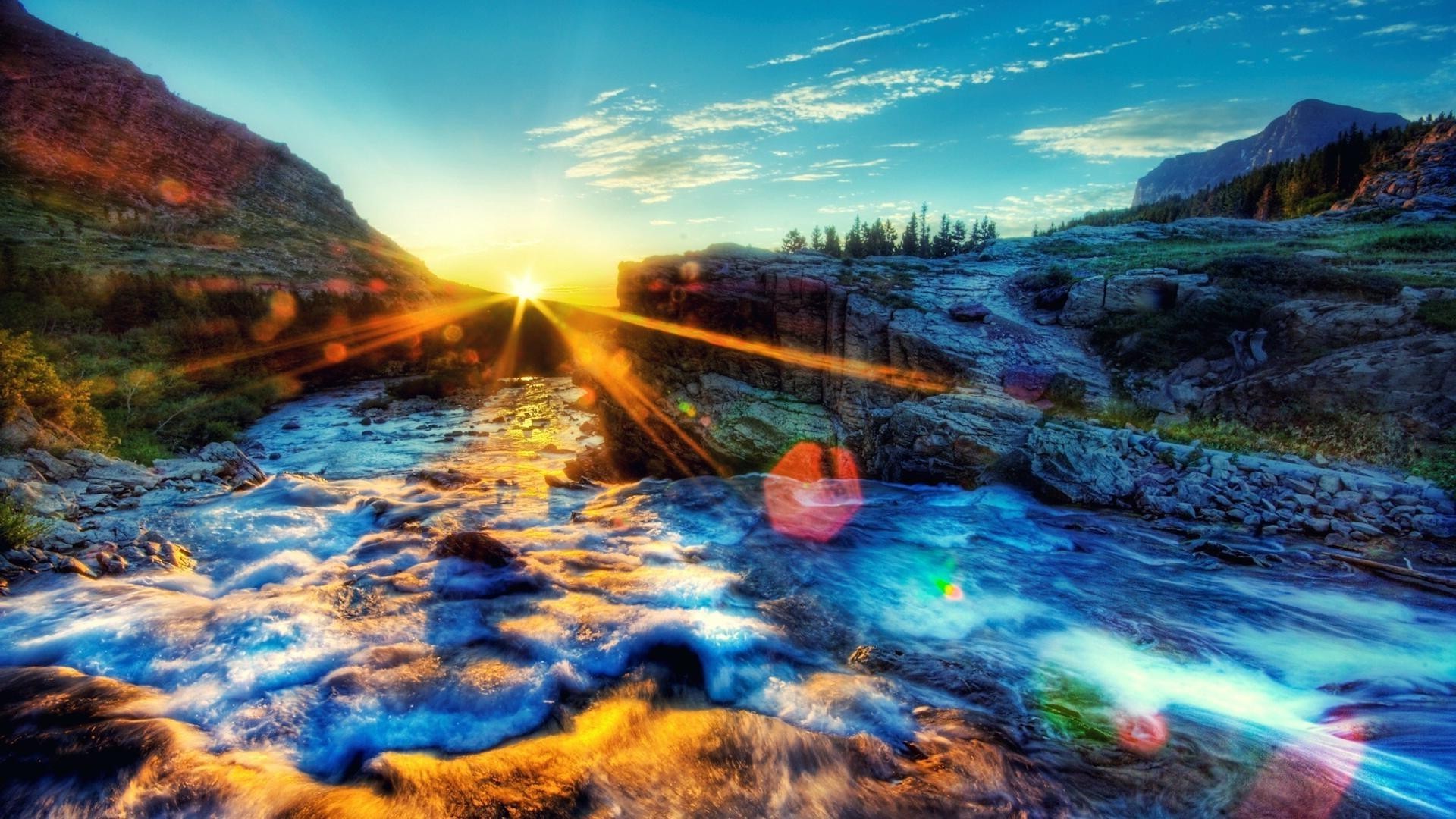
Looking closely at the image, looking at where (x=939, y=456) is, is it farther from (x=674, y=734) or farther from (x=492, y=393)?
(x=492, y=393)

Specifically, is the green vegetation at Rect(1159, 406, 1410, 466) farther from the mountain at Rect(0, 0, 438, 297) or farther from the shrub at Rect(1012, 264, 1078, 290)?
the mountain at Rect(0, 0, 438, 297)

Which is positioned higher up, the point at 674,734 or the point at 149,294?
the point at 149,294

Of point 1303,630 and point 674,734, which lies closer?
point 674,734

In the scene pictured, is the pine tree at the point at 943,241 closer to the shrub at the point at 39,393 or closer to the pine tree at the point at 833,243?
the pine tree at the point at 833,243

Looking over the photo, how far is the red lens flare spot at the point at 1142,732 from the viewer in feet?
14.5

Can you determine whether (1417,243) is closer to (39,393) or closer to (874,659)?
(874,659)

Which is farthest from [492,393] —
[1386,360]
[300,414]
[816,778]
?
[1386,360]

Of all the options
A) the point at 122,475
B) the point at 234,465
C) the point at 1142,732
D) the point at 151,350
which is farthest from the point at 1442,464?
the point at 151,350

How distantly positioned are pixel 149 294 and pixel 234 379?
10.8 m

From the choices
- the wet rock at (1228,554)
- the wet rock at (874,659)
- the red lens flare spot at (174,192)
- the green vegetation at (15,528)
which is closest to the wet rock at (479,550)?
the green vegetation at (15,528)

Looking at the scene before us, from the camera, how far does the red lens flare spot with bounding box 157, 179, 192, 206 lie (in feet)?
148

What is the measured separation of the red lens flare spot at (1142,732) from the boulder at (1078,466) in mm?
5690

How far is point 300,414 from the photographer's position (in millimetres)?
24688

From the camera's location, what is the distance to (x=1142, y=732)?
461 centimetres
